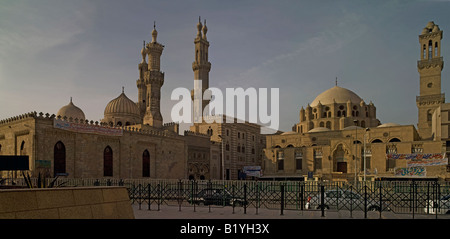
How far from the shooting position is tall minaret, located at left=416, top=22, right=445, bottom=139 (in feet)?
169

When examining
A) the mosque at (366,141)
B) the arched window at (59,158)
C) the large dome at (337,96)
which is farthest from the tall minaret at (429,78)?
the arched window at (59,158)

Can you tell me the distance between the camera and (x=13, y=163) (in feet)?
88.6

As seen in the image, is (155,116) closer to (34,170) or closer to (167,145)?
(167,145)

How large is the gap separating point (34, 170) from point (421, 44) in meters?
53.5

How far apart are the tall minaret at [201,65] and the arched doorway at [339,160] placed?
2197cm

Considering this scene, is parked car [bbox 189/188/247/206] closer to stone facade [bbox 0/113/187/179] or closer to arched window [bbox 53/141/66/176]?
stone facade [bbox 0/113/187/179]

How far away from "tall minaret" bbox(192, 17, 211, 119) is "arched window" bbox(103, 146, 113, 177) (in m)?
22.7

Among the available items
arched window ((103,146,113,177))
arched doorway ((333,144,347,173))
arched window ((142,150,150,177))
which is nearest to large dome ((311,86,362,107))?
arched doorway ((333,144,347,173))

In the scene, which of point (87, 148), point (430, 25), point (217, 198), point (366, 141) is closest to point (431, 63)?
point (430, 25)

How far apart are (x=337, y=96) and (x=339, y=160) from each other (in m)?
19.0

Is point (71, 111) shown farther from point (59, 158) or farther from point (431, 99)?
point (431, 99)

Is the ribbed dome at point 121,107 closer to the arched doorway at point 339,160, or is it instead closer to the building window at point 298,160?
the building window at point 298,160
